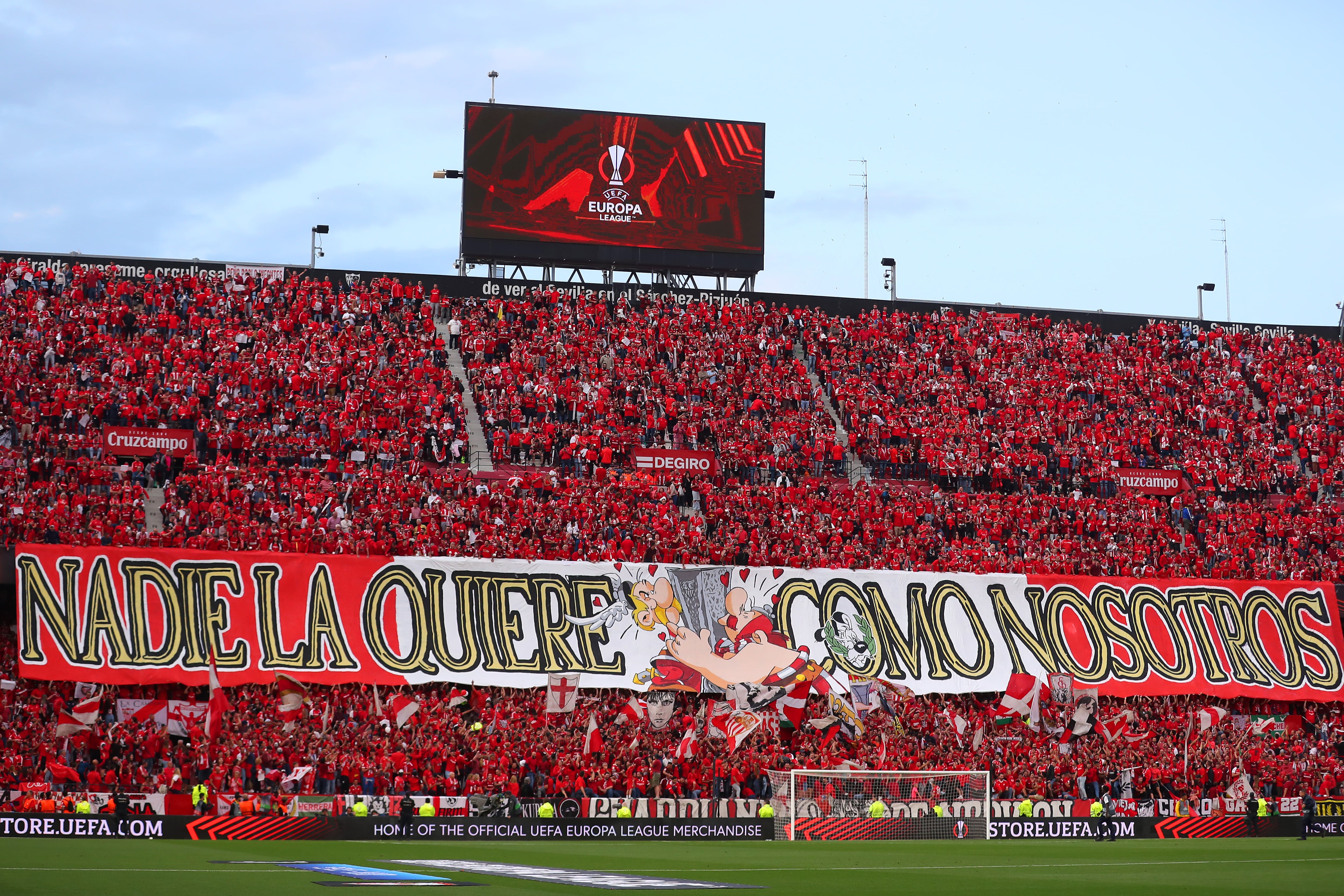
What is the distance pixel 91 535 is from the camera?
123 ft

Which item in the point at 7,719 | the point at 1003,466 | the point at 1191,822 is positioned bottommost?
the point at 1191,822

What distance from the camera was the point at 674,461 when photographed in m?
46.5

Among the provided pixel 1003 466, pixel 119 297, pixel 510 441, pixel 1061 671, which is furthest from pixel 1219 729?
pixel 119 297

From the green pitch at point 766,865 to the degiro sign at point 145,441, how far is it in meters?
16.1

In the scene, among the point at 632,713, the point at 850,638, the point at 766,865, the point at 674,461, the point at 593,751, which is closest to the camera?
the point at 766,865

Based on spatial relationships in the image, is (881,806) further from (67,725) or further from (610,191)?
(610,191)

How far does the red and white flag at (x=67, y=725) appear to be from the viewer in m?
33.9

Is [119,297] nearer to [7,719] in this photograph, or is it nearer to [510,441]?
[510,441]

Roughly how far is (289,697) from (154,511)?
750cm

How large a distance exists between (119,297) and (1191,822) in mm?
33821

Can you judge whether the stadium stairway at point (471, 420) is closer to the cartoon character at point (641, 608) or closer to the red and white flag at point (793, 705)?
the cartoon character at point (641, 608)

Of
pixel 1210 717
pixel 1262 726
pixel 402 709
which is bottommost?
pixel 1262 726

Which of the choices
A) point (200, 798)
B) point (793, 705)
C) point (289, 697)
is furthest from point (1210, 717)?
point (200, 798)

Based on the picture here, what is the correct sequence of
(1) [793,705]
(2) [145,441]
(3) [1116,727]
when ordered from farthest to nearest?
(2) [145,441] → (3) [1116,727] → (1) [793,705]
